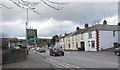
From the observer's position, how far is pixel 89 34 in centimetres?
7119

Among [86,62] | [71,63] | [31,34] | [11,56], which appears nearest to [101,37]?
[31,34]

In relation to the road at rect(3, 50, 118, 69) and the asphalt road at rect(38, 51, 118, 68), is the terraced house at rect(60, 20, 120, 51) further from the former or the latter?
the road at rect(3, 50, 118, 69)

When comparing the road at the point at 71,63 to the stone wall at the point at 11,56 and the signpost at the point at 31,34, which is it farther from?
the signpost at the point at 31,34

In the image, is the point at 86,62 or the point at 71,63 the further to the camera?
the point at 86,62

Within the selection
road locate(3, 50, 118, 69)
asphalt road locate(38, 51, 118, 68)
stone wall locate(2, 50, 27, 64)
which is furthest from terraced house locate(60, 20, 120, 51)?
stone wall locate(2, 50, 27, 64)

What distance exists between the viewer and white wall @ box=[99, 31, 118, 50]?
65.1 meters

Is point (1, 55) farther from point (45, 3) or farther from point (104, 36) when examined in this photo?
point (104, 36)

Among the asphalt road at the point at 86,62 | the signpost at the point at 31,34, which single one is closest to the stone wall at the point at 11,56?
the asphalt road at the point at 86,62

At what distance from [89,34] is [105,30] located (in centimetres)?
602

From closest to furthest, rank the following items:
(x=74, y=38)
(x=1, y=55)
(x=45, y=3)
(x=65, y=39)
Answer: (x=45, y=3), (x=1, y=55), (x=74, y=38), (x=65, y=39)

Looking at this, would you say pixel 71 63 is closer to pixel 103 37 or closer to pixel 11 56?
pixel 11 56

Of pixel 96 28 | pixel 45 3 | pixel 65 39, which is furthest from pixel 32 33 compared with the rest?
pixel 45 3

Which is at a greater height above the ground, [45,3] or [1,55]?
[45,3]

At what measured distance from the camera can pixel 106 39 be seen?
66.1m
